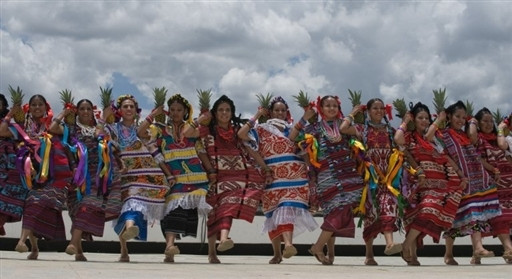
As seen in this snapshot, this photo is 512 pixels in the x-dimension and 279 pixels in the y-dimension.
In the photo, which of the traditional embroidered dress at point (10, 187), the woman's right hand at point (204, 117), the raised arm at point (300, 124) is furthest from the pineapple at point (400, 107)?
the traditional embroidered dress at point (10, 187)

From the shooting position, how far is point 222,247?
A: 336 inches

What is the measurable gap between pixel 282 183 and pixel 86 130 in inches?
87.9

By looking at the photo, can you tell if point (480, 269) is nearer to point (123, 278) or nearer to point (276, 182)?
point (276, 182)

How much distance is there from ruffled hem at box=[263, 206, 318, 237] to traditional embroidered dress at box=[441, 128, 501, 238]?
1831 millimetres

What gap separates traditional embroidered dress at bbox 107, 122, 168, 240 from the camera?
895 cm

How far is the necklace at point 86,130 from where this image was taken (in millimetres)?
9047

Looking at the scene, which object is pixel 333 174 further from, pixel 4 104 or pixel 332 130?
pixel 4 104

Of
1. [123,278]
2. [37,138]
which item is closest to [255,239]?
[37,138]

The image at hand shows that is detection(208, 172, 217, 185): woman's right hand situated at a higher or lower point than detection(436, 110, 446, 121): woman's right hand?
lower

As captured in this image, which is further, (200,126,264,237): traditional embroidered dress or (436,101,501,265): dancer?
(436,101,501,265): dancer

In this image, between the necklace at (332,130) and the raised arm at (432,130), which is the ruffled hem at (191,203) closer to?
the necklace at (332,130)

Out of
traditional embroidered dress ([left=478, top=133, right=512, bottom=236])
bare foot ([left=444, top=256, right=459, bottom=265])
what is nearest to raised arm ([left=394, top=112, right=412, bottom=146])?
traditional embroidered dress ([left=478, top=133, right=512, bottom=236])

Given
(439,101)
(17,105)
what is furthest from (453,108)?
(17,105)

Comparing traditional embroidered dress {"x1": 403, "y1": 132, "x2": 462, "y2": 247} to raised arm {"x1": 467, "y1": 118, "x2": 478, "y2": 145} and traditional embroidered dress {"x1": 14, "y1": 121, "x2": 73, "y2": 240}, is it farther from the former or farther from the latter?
traditional embroidered dress {"x1": 14, "y1": 121, "x2": 73, "y2": 240}
